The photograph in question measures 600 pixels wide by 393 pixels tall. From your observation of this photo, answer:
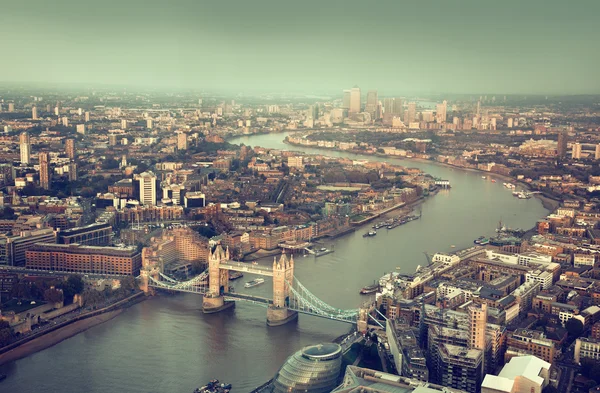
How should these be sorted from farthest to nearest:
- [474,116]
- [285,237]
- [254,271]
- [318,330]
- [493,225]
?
[474,116]
[493,225]
[285,237]
[254,271]
[318,330]

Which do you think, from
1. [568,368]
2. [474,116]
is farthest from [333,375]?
[474,116]

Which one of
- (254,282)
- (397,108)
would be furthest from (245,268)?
(397,108)

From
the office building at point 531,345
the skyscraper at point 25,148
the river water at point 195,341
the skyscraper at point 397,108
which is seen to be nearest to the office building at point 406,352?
the river water at point 195,341

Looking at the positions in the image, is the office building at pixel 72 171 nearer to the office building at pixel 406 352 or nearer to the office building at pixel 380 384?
the office building at pixel 406 352

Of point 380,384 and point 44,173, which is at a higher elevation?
point 44,173

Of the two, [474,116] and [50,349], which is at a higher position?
[474,116]

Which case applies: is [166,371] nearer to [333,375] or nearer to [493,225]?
[333,375]

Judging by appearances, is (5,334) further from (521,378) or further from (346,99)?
(346,99)
